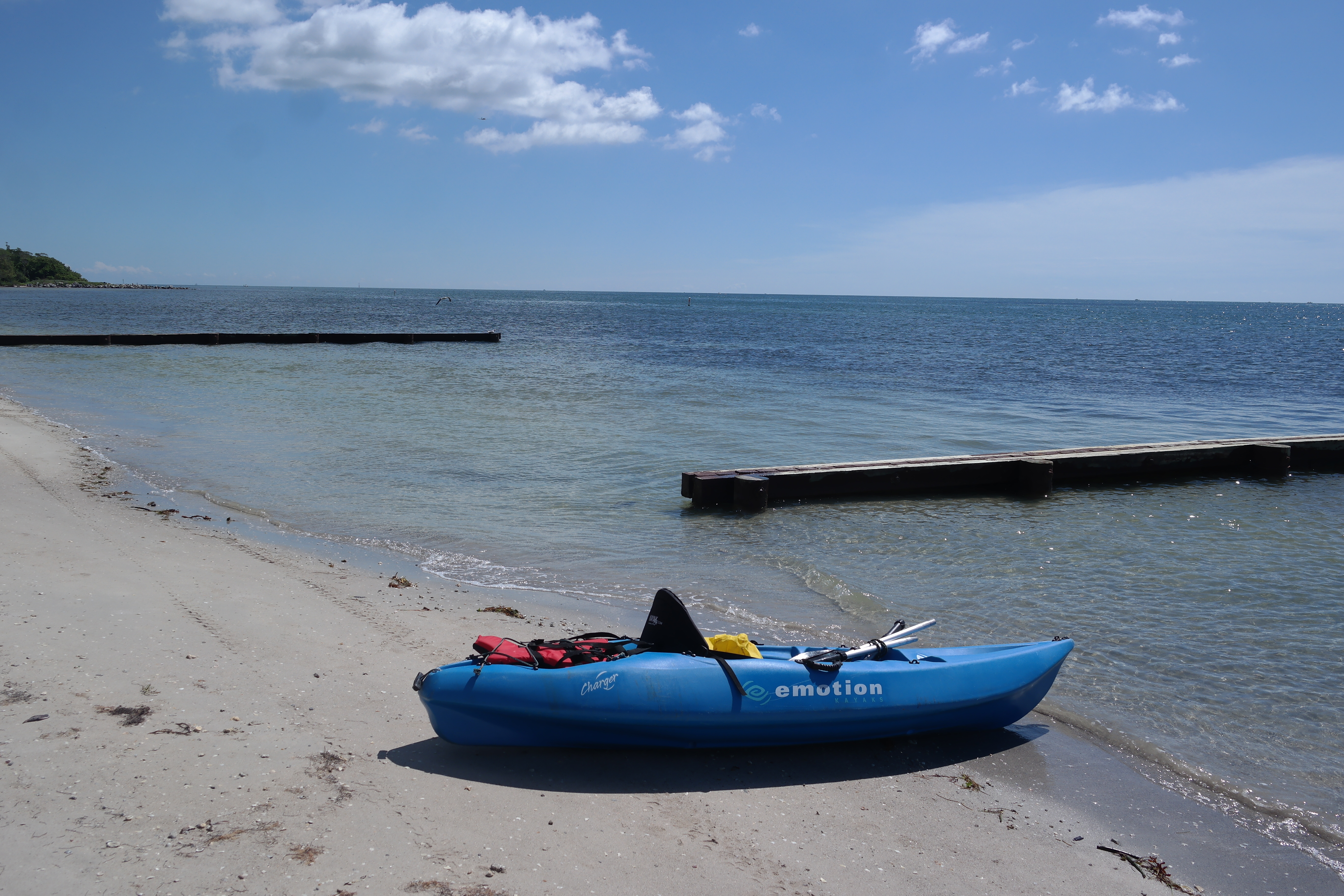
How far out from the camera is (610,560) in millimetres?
9539

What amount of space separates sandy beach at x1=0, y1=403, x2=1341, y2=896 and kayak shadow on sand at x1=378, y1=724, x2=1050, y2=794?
2 centimetres

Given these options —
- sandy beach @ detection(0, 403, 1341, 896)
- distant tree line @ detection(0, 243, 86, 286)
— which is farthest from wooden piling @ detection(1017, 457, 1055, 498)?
distant tree line @ detection(0, 243, 86, 286)

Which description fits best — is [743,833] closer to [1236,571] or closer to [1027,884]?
[1027,884]

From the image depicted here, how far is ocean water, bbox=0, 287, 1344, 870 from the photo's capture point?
22.3 ft

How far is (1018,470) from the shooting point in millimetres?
13859

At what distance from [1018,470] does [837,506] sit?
3.52m

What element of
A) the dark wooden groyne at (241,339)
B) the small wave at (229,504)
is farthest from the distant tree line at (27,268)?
the small wave at (229,504)

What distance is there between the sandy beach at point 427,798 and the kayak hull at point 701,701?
Result: 0.58 feet

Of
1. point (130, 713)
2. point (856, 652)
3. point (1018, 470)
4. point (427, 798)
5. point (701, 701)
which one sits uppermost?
point (1018, 470)

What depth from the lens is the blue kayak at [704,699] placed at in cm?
490

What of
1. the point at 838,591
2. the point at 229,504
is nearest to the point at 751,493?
the point at 838,591

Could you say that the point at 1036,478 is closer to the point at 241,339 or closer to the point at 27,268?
the point at 241,339

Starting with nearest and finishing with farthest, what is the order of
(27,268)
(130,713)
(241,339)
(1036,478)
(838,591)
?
(130,713)
(838,591)
(1036,478)
(241,339)
(27,268)

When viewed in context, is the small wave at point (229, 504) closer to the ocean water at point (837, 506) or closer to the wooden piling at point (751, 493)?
the ocean water at point (837, 506)
